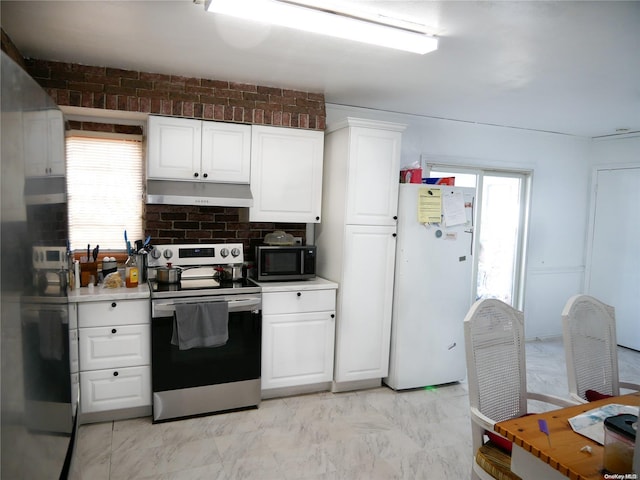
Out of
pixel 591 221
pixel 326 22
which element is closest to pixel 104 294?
pixel 326 22

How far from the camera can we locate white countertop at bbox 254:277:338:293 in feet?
10.7

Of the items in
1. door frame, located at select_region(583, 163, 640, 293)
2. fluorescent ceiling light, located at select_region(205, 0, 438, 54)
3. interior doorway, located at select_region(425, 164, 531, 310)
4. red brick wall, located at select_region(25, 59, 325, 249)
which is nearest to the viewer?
fluorescent ceiling light, located at select_region(205, 0, 438, 54)

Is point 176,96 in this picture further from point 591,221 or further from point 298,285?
point 591,221

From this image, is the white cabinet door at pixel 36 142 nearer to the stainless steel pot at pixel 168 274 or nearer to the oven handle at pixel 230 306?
the oven handle at pixel 230 306

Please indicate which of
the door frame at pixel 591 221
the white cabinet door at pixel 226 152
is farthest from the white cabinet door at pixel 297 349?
the door frame at pixel 591 221

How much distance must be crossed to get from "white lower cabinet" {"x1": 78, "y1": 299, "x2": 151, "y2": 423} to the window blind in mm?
771

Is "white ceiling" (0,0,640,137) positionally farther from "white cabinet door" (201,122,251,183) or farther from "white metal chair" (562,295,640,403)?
"white metal chair" (562,295,640,403)

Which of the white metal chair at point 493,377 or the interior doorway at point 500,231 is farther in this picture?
the interior doorway at point 500,231

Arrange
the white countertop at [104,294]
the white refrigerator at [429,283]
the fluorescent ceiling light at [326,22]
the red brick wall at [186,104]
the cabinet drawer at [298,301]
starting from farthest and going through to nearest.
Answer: the white refrigerator at [429,283] → the cabinet drawer at [298,301] → the red brick wall at [186,104] → the white countertop at [104,294] → the fluorescent ceiling light at [326,22]

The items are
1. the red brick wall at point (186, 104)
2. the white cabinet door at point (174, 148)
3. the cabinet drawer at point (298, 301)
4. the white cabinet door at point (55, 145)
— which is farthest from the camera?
the cabinet drawer at point (298, 301)

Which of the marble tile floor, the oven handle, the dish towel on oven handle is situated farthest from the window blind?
the marble tile floor

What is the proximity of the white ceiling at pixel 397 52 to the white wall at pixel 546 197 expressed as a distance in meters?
0.90

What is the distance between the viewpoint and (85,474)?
7.89 ft

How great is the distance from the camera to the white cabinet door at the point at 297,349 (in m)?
3.31
